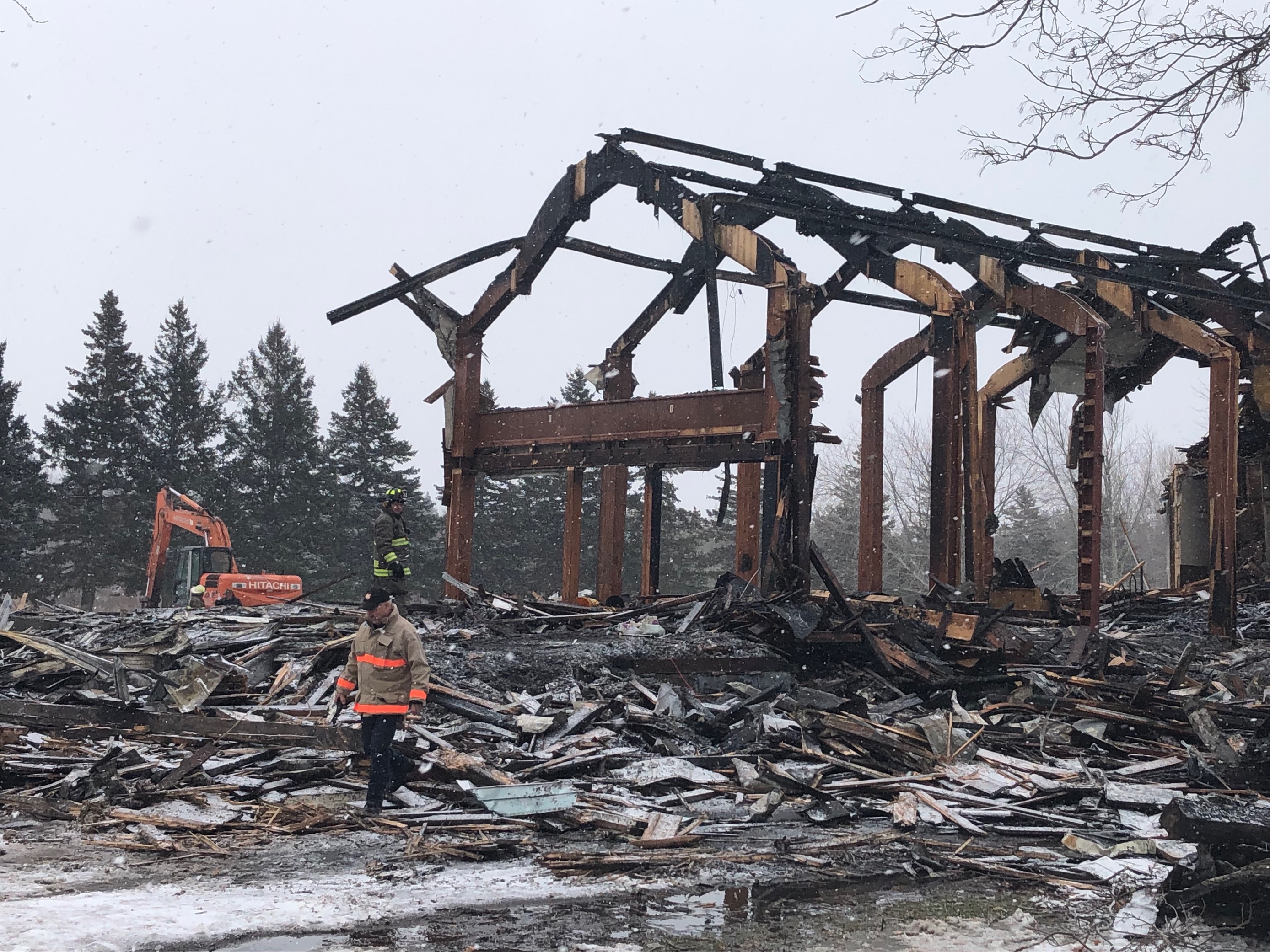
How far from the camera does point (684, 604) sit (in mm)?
14258

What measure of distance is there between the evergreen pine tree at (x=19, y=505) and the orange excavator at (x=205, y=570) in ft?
40.4

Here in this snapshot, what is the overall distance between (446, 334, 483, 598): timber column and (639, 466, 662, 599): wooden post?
3.30 metres

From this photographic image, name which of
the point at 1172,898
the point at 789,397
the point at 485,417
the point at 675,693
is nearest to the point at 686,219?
the point at 789,397

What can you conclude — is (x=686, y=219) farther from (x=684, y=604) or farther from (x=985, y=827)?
(x=985, y=827)

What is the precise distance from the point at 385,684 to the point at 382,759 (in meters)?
0.53

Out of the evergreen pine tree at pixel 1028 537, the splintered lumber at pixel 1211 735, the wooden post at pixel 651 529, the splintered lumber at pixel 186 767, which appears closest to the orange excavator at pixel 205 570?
the wooden post at pixel 651 529

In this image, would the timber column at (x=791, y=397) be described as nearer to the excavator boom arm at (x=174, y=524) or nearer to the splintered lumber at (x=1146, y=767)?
the splintered lumber at (x=1146, y=767)

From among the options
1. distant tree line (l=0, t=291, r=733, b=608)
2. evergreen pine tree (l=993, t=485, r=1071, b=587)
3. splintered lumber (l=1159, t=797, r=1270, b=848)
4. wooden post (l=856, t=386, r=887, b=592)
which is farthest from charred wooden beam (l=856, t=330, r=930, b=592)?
evergreen pine tree (l=993, t=485, r=1071, b=587)

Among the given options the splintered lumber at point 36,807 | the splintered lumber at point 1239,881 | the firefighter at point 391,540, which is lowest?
the splintered lumber at point 36,807

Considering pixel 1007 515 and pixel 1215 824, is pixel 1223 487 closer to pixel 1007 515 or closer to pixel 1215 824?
pixel 1215 824

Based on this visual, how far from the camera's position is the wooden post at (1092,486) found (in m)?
13.9

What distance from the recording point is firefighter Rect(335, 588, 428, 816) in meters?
7.47

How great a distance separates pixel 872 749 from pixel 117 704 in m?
6.66

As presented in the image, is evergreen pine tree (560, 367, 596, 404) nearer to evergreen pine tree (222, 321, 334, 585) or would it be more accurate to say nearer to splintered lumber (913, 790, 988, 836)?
evergreen pine tree (222, 321, 334, 585)
